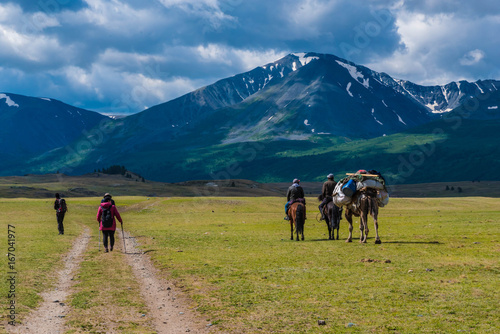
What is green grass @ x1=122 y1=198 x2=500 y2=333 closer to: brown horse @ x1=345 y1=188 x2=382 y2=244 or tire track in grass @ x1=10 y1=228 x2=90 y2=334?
brown horse @ x1=345 y1=188 x2=382 y2=244

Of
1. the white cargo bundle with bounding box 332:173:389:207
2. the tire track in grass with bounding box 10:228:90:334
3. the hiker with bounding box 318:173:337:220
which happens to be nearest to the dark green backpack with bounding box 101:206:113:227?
the tire track in grass with bounding box 10:228:90:334

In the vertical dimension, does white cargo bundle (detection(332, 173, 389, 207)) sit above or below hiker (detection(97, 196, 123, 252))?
above

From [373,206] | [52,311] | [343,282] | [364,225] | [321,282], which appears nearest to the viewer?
[52,311]

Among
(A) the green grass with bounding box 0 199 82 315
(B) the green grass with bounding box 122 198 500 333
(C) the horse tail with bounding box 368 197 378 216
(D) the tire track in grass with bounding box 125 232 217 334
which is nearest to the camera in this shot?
(B) the green grass with bounding box 122 198 500 333

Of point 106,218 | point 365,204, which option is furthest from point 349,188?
point 106,218

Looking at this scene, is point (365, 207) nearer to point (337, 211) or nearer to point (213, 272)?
point (337, 211)

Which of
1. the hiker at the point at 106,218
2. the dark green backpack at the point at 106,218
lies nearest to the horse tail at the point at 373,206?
the hiker at the point at 106,218

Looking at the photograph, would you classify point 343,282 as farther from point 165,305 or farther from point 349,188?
point 349,188

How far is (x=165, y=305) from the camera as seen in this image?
15.9m

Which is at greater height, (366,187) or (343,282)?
(366,187)

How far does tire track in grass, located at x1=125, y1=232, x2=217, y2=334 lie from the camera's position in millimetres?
13407

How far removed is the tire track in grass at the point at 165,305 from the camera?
44.0ft

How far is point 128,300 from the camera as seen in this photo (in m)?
16.4

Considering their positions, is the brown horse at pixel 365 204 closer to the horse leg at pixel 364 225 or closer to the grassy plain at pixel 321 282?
the horse leg at pixel 364 225
